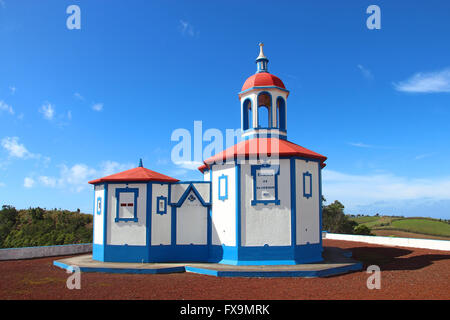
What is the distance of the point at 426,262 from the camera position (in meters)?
Result: 16.3

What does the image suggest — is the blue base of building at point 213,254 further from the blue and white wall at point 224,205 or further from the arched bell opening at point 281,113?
the arched bell opening at point 281,113

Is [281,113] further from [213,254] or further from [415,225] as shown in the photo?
[415,225]

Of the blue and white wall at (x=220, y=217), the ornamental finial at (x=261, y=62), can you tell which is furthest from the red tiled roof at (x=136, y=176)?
the ornamental finial at (x=261, y=62)

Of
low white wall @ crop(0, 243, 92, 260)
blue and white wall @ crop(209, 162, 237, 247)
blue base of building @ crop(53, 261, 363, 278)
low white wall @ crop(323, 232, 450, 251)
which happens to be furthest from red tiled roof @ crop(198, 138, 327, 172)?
low white wall @ crop(0, 243, 92, 260)

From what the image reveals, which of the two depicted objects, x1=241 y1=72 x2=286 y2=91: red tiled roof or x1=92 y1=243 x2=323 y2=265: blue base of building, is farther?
x1=241 y1=72 x2=286 y2=91: red tiled roof

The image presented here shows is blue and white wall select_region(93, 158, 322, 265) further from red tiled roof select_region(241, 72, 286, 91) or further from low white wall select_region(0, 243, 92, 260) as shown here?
low white wall select_region(0, 243, 92, 260)

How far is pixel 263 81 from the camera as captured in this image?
1842 cm

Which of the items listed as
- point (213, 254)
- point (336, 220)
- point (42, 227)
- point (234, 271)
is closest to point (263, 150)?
point (213, 254)

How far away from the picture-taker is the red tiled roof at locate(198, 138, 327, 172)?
51.4 feet

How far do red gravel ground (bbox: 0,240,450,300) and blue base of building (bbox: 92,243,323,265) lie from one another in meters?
2.15

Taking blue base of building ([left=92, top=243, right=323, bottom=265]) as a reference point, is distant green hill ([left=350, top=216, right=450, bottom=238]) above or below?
below

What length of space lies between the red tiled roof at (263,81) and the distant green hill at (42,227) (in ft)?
79.3

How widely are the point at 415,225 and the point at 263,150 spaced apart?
44302 millimetres
